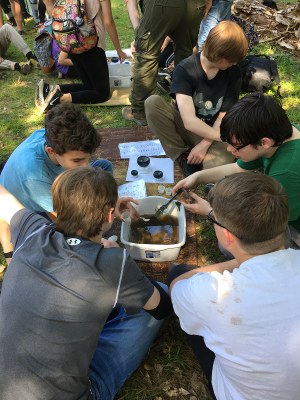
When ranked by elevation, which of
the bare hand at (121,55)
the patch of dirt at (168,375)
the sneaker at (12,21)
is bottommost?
the patch of dirt at (168,375)

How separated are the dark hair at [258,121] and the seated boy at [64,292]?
80 centimetres

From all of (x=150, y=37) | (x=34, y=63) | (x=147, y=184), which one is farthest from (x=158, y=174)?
(x=34, y=63)

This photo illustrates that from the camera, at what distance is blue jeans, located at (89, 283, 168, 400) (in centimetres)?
161

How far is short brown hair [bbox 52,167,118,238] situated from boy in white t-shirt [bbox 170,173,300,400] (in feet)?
1.48

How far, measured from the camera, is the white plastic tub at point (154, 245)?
2133 mm

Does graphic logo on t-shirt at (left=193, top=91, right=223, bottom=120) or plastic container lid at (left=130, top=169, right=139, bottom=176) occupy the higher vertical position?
graphic logo on t-shirt at (left=193, top=91, right=223, bottom=120)

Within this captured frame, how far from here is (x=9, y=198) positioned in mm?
1731

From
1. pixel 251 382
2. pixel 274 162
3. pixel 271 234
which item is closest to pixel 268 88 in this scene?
pixel 274 162

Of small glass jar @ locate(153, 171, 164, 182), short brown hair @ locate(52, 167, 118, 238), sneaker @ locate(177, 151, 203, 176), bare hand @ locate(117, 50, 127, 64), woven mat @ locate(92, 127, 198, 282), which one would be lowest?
woven mat @ locate(92, 127, 198, 282)

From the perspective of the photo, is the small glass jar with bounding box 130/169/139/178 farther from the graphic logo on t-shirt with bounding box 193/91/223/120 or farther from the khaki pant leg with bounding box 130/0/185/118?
the khaki pant leg with bounding box 130/0/185/118

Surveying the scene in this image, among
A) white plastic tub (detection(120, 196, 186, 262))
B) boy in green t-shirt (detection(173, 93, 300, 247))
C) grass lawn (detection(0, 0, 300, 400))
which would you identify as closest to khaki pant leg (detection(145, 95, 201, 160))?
grass lawn (detection(0, 0, 300, 400))

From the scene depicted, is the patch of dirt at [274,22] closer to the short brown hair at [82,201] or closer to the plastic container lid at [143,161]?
the plastic container lid at [143,161]

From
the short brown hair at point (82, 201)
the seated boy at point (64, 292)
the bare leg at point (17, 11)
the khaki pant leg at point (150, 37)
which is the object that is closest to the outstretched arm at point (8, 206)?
the seated boy at point (64, 292)

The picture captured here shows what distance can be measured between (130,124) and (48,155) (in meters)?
1.99
